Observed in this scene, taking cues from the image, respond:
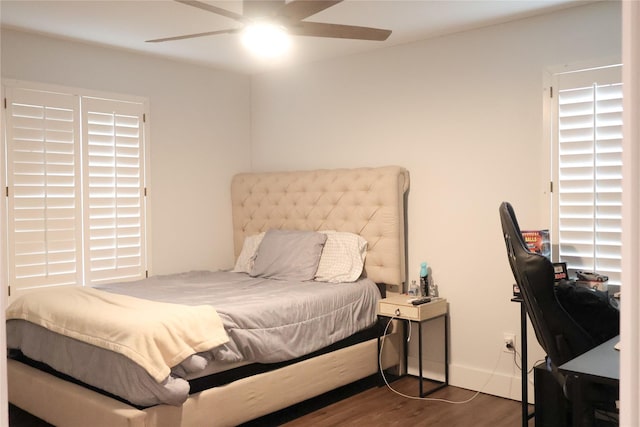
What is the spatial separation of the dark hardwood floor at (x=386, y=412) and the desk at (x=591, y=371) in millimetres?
1419

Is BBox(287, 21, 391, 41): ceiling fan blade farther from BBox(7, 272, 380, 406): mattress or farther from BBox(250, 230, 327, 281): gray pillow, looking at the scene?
BBox(250, 230, 327, 281): gray pillow

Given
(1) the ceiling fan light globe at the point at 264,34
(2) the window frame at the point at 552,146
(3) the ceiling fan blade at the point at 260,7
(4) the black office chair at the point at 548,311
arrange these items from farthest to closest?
(2) the window frame at the point at 552,146
(1) the ceiling fan light globe at the point at 264,34
(3) the ceiling fan blade at the point at 260,7
(4) the black office chair at the point at 548,311

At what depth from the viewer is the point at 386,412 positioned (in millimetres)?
3516

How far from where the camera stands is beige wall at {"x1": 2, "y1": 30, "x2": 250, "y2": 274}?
4238 mm

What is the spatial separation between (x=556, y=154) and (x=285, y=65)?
246cm

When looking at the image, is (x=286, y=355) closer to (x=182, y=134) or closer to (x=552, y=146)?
(x=552, y=146)

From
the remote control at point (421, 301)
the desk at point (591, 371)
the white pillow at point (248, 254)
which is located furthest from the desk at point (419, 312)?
the desk at point (591, 371)

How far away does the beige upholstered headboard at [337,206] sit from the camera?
13.4 ft

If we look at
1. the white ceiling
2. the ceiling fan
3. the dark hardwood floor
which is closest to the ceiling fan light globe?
the ceiling fan

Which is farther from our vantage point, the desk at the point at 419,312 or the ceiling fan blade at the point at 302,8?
the desk at the point at 419,312

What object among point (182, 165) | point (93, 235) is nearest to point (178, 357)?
point (93, 235)

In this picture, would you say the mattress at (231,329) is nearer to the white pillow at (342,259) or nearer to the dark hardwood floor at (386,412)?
the white pillow at (342,259)

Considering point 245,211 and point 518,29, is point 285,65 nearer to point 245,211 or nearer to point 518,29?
point 245,211

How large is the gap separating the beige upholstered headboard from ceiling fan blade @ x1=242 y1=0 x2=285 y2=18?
5.90ft
